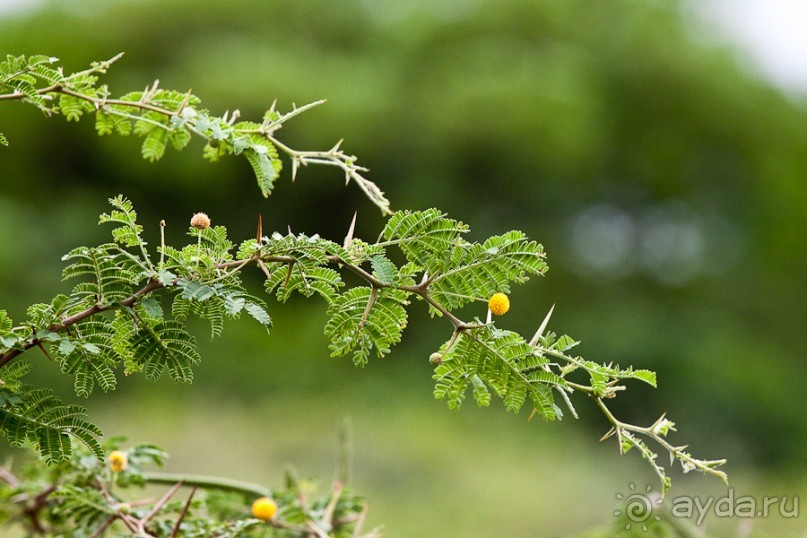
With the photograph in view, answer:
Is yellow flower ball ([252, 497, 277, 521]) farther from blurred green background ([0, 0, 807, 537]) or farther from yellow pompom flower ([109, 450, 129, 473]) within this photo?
blurred green background ([0, 0, 807, 537])

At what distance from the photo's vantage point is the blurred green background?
3576mm

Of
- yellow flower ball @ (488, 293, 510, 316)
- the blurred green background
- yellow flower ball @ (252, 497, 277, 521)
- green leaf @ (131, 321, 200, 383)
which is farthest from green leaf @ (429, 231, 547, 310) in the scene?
the blurred green background

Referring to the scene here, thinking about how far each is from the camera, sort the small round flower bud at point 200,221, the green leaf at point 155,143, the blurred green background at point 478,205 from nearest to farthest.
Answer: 1. the small round flower bud at point 200,221
2. the green leaf at point 155,143
3. the blurred green background at point 478,205

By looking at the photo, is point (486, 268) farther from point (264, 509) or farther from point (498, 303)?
point (264, 509)

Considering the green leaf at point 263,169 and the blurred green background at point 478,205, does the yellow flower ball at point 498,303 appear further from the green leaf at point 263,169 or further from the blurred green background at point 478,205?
the blurred green background at point 478,205

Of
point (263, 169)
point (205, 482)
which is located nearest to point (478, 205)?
point (205, 482)

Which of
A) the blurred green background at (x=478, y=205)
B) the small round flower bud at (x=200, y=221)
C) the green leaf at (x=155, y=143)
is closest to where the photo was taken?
the small round flower bud at (x=200, y=221)

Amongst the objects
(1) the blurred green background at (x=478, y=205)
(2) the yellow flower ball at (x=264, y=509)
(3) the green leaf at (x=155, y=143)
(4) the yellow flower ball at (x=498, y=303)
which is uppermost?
(1) the blurred green background at (x=478, y=205)

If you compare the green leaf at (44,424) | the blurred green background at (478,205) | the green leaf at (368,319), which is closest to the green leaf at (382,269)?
the green leaf at (368,319)

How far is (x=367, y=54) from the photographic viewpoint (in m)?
4.86

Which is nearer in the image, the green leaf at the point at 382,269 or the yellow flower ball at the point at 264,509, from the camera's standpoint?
the green leaf at the point at 382,269

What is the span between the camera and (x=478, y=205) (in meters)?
4.50

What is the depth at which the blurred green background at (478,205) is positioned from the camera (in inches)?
141

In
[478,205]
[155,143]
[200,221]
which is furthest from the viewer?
[478,205]
